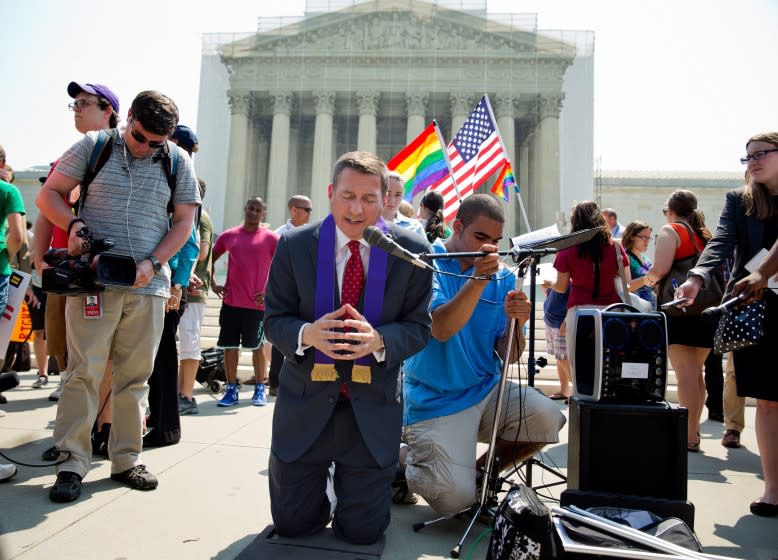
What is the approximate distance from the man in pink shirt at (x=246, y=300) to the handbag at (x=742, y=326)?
4367mm

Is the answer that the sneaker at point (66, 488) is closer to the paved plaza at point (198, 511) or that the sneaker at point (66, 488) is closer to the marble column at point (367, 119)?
the paved plaza at point (198, 511)

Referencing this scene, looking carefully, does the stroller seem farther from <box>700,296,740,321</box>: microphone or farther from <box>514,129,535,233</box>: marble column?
<box>514,129,535,233</box>: marble column

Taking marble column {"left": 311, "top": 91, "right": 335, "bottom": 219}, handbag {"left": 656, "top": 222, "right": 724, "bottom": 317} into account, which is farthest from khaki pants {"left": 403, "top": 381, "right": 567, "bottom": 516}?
marble column {"left": 311, "top": 91, "right": 335, "bottom": 219}

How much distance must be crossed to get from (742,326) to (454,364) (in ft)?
4.92

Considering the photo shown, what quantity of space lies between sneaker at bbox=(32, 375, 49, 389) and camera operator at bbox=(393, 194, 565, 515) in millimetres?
5079

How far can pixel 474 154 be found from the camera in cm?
866

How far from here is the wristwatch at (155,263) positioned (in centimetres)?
313

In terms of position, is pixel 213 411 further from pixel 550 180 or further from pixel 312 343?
pixel 550 180

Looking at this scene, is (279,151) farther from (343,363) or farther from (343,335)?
(343,335)

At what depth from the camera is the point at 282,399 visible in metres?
2.49

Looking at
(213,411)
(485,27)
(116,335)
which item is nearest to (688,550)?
(116,335)

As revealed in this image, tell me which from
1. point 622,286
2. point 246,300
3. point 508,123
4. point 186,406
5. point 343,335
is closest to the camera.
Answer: point 343,335

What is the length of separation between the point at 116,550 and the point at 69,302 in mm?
1425

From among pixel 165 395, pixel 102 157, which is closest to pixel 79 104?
pixel 102 157
